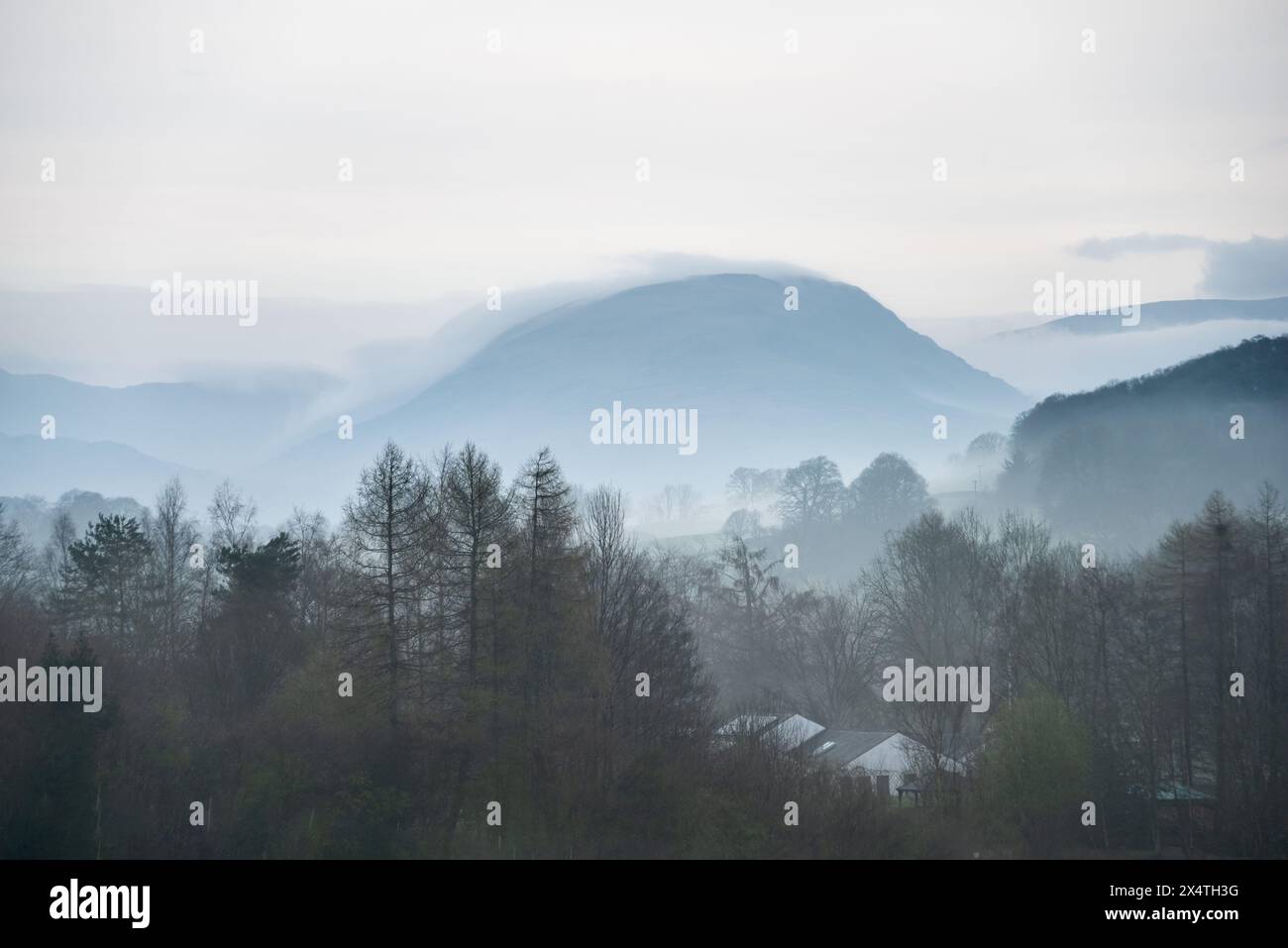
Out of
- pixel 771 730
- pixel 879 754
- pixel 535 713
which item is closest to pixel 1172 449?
pixel 879 754

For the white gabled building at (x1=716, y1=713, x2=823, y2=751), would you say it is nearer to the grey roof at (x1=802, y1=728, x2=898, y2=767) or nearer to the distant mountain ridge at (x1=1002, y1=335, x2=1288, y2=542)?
the grey roof at (x1=802, y1=728, x2=898, y2=767)

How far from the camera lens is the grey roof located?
52.3 m

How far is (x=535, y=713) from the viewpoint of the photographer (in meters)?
36.3

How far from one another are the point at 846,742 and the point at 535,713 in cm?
2281

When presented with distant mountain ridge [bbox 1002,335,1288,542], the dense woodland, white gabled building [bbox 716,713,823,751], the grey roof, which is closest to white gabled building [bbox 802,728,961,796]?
the grey roof

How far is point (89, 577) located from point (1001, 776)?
34187mm

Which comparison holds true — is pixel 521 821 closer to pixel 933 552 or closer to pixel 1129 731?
pixel 1129 731

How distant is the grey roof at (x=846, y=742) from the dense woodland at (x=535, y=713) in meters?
1.97

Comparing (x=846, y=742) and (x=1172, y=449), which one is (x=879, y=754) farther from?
(x=1172, y=449)

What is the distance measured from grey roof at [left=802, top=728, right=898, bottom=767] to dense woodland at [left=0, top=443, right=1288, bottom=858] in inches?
77.5

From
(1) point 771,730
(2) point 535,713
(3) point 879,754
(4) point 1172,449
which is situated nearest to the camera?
(2) point 535,713

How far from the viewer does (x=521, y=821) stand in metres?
34.4

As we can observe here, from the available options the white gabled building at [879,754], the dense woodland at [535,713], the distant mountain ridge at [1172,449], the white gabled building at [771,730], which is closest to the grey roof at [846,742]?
the white gabled building at [879,754]
